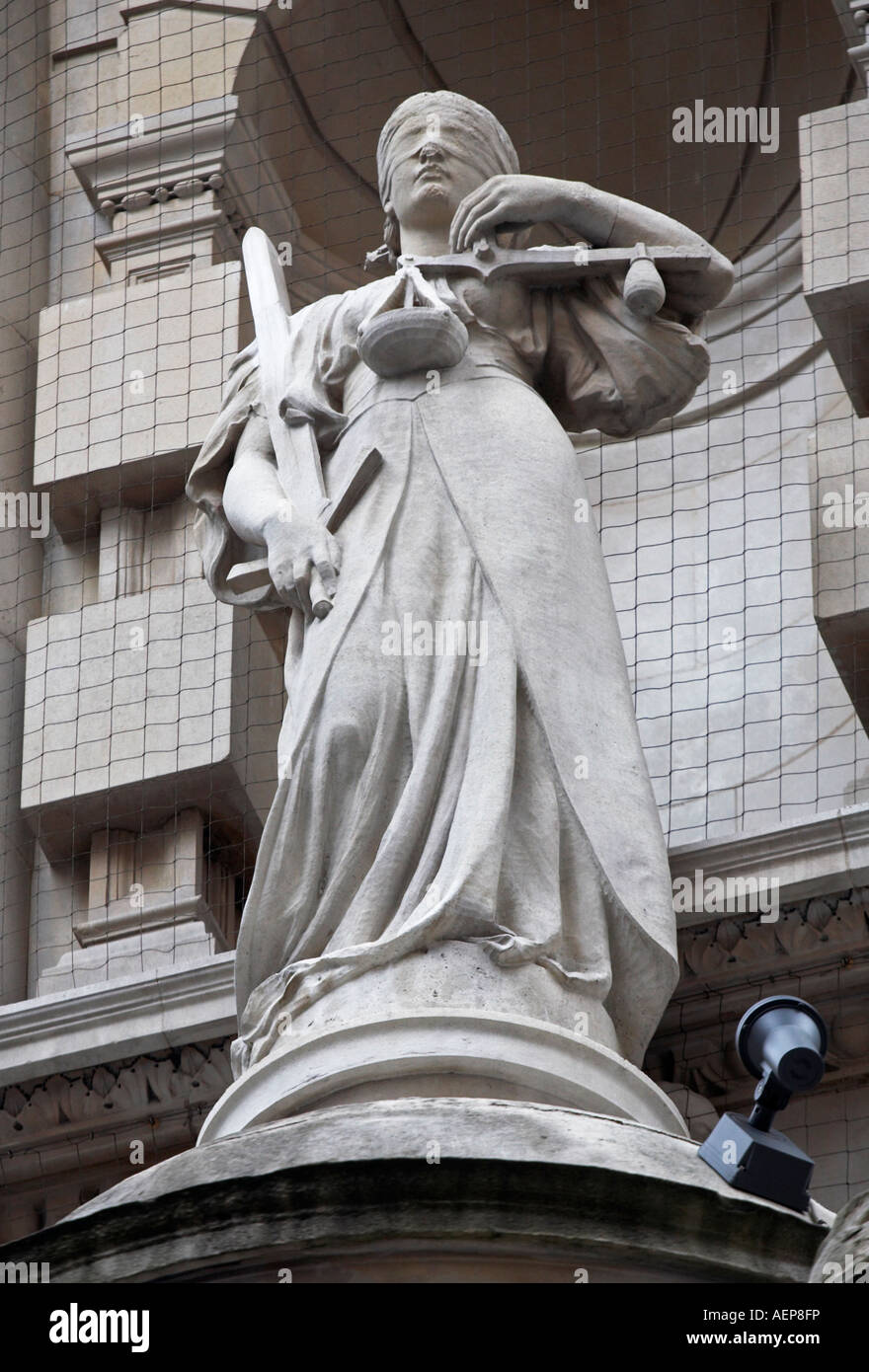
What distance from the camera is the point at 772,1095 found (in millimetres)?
4137

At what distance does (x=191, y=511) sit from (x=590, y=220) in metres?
2.04

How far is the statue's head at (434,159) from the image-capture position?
631cm

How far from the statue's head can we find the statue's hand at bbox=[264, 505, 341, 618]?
0.89 metres

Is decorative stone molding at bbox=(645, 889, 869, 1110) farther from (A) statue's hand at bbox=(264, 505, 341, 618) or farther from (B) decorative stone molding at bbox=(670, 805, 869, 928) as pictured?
(A) statue's hand at bbox=(264, 505, 341, 618)

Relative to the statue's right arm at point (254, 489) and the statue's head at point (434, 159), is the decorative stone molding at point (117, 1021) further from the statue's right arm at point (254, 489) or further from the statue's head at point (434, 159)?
the statue's head at point (434, 159)

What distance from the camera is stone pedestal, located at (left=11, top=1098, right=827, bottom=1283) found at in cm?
438

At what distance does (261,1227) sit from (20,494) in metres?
4.07

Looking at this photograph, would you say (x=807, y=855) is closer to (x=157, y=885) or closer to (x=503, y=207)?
(x=503, y=207)

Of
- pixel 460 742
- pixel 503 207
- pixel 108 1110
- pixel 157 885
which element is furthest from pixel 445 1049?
pixel 157 885

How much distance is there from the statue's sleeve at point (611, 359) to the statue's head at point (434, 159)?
1.00 ft

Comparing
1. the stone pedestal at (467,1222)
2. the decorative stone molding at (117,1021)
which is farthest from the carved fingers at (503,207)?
the stone pedestal at (467,1222)
